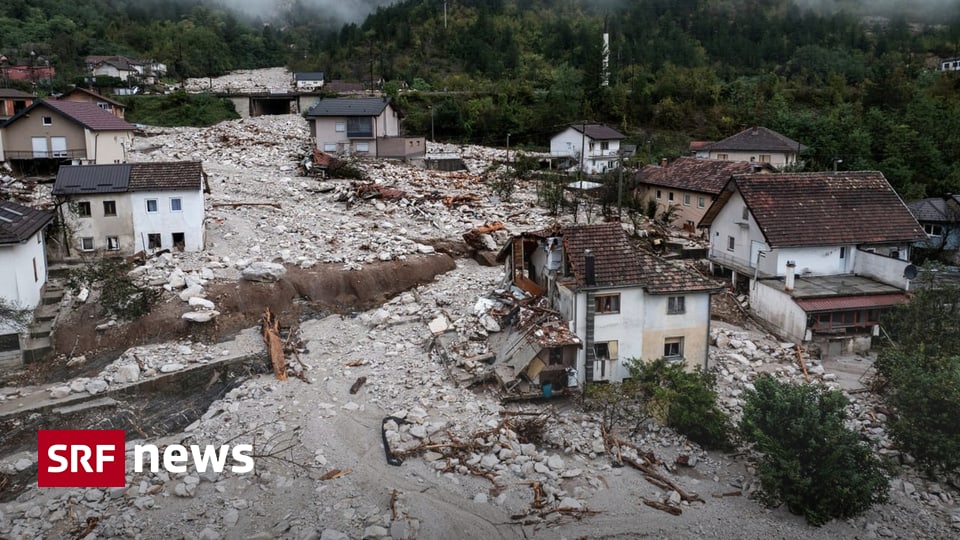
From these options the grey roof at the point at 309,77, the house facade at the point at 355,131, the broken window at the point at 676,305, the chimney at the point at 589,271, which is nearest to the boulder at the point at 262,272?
the chimney at the point at 589,271

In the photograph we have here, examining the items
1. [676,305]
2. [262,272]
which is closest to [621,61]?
[262,272]

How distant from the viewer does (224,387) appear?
63.4 feet

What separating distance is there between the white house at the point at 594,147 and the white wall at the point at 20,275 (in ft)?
118

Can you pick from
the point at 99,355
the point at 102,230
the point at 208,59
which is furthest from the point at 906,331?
the point at 208,59

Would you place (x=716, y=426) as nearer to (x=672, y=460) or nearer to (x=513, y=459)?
(x=672, y=460)

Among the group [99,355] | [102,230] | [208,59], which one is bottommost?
[99,355]

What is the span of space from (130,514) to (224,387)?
615 cm

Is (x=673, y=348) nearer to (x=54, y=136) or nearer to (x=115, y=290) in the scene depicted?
(x=115, y=290)

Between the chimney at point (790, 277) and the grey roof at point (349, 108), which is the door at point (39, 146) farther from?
the chimney at point (790, 277)

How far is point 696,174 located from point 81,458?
31.1 metres

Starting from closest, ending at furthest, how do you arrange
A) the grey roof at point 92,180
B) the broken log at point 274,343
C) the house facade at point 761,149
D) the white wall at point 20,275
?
the broken log at point 274,343
the white wall at point 20,275
the grey roof at point 92,180
the house facade at point 761,149

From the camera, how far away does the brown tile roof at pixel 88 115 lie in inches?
1533

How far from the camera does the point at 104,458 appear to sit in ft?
50.5

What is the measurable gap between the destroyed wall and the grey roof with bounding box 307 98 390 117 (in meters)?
33.1
